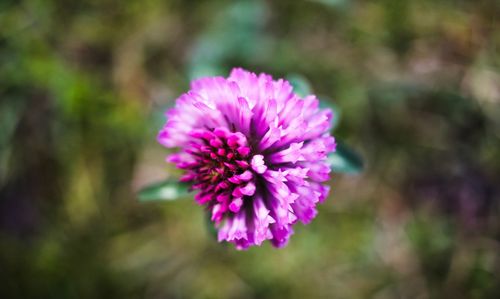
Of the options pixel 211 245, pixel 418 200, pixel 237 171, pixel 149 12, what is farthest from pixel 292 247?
pixel 149 12

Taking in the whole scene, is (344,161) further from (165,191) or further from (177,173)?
(177,173)

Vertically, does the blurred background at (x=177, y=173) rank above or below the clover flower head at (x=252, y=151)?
above

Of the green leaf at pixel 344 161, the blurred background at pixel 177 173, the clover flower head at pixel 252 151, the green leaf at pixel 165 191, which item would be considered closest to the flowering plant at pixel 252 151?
the clover flower head at pixel 252 151

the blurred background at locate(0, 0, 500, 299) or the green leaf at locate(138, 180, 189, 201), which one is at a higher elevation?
the blurred background at locate(0, 0, 500, 299)

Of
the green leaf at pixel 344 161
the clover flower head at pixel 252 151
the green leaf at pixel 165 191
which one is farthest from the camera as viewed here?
the green leaf at pixel 344 161

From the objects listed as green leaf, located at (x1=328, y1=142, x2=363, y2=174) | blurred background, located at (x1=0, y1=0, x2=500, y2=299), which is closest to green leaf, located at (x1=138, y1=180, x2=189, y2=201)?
green leaf, located at (x1=328, y1=142, x2=363, y2=174)

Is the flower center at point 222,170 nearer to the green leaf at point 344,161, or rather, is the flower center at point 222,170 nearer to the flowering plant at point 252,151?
the flowering plant at point 252,151

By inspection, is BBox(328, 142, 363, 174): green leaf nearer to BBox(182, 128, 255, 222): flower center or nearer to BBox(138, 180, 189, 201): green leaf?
BBox(182, 128, 255, 222): flower center
